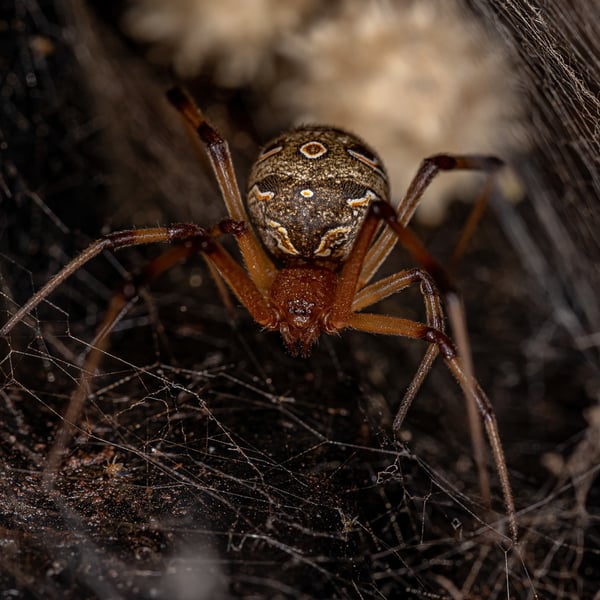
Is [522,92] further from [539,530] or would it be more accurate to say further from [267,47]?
[539,530]

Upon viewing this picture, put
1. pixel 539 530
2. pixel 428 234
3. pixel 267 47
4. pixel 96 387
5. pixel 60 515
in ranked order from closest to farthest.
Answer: pixel 60 515 → pixel 96 387 → pixel 539 530 → pixel 267 47 → pixel 428 234

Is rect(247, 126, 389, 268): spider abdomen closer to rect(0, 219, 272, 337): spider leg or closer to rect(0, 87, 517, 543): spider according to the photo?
rect(0, 87, 517, 543): spider

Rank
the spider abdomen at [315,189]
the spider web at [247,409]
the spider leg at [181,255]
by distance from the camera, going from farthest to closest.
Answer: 1. the spider abdomen at [315,189]
2. the spider leg at [181,255]
3. the spider web at [247,409]

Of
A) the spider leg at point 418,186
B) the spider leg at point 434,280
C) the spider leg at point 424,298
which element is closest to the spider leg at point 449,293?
the spider leg at point 434,280

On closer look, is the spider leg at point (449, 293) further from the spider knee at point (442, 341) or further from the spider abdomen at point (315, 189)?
the spider abdomen at point (315, 189)

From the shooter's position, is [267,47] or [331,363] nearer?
[331,363]

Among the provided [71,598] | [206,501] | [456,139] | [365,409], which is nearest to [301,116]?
[456,139]

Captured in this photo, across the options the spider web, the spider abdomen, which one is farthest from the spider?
the spider web

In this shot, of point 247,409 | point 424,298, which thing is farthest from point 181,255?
point 424,298
